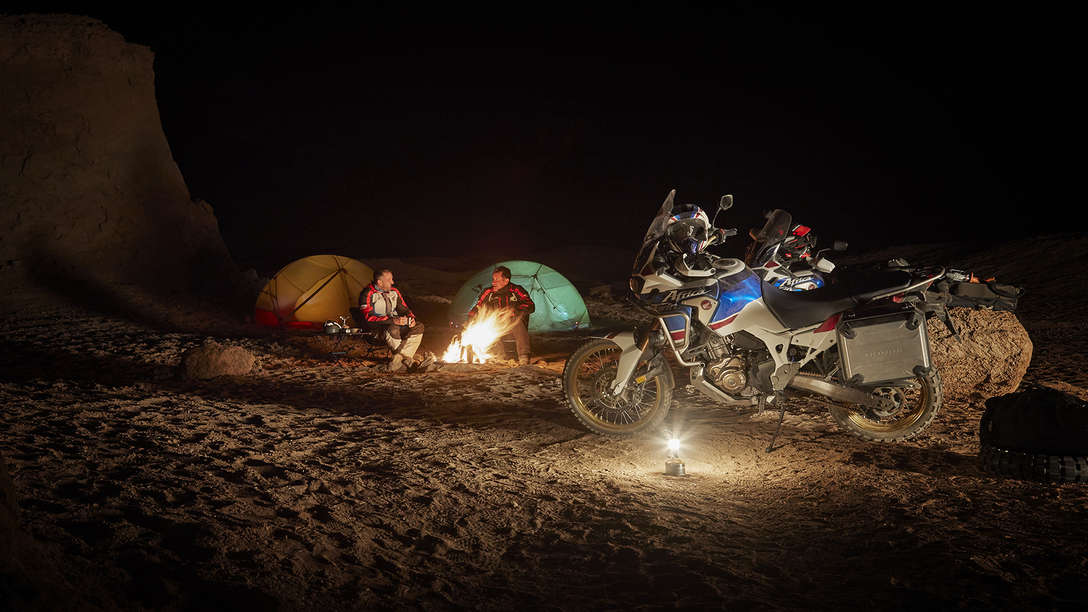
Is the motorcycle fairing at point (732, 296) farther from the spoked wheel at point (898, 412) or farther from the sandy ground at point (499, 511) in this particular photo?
the spoked wheel at point (898, 412)

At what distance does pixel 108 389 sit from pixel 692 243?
5.42 metres

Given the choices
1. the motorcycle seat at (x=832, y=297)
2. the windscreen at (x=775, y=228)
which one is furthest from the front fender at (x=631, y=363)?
the windscreen at (x=775, y=228)

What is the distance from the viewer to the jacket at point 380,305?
9808 mm

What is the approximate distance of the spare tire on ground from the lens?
4340mm

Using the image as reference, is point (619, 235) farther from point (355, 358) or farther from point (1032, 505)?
point (1032, 505)

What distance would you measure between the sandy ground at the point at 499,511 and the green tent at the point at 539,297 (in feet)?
19.8

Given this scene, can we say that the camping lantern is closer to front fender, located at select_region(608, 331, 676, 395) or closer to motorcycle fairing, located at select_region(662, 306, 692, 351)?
front fender, located at select_region(608, 331, 676, 395)

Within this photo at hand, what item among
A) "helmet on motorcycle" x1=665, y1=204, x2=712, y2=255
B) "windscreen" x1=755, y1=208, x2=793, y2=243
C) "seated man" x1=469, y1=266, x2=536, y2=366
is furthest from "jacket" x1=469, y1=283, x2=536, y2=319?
"helmet on motorcycle" x1=665, y1=204, x2=712, y2=255

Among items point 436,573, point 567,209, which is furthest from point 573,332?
point 567,209

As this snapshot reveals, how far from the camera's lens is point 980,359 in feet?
22.6

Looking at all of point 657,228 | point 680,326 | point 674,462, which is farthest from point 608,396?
point 657,228

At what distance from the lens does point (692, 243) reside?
5.66 m

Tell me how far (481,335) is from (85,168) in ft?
27.2

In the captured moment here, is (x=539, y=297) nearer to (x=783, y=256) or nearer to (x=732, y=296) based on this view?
(x=783, y=256)
